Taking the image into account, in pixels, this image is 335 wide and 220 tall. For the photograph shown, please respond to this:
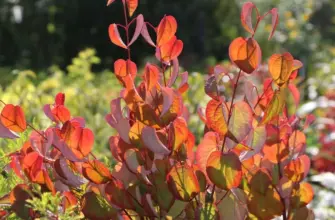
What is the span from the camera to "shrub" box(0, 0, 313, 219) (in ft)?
4.88

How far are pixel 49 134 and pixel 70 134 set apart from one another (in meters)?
0.04

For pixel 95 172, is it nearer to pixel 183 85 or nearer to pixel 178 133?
pixel 178 133

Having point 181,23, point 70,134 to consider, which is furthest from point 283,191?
point 181,23

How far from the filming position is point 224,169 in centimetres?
147

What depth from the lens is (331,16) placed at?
29.6m

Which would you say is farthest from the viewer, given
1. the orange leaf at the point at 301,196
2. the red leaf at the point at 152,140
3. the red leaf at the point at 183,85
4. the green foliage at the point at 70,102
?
the green foliage at the point at 70,102

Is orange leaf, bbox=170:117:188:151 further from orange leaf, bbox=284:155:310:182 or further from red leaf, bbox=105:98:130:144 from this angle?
orange leaf, bbox=284:155:310:182

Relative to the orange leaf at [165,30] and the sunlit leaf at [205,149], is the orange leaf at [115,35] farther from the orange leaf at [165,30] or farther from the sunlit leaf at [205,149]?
the sunlit leaf at [205,149]

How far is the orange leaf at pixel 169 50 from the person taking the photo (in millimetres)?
1597

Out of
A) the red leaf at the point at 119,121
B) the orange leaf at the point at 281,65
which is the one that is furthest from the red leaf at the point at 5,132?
the orange leaf at the point at 281,65

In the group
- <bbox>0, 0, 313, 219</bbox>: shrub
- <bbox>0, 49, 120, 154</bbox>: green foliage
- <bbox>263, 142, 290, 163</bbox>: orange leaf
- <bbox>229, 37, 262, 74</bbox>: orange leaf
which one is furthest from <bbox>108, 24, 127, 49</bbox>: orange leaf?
<bbox>0, 49, 120, 154</bbox>: green foliage

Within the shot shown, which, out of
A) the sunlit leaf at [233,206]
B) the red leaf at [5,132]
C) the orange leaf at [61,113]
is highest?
the orange leaf at [61,113]

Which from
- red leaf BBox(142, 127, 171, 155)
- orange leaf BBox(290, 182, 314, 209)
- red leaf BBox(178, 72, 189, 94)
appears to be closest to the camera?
red leaf BBox(142, 127, 171, 155)

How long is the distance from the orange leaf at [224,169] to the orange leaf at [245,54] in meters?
0.19
